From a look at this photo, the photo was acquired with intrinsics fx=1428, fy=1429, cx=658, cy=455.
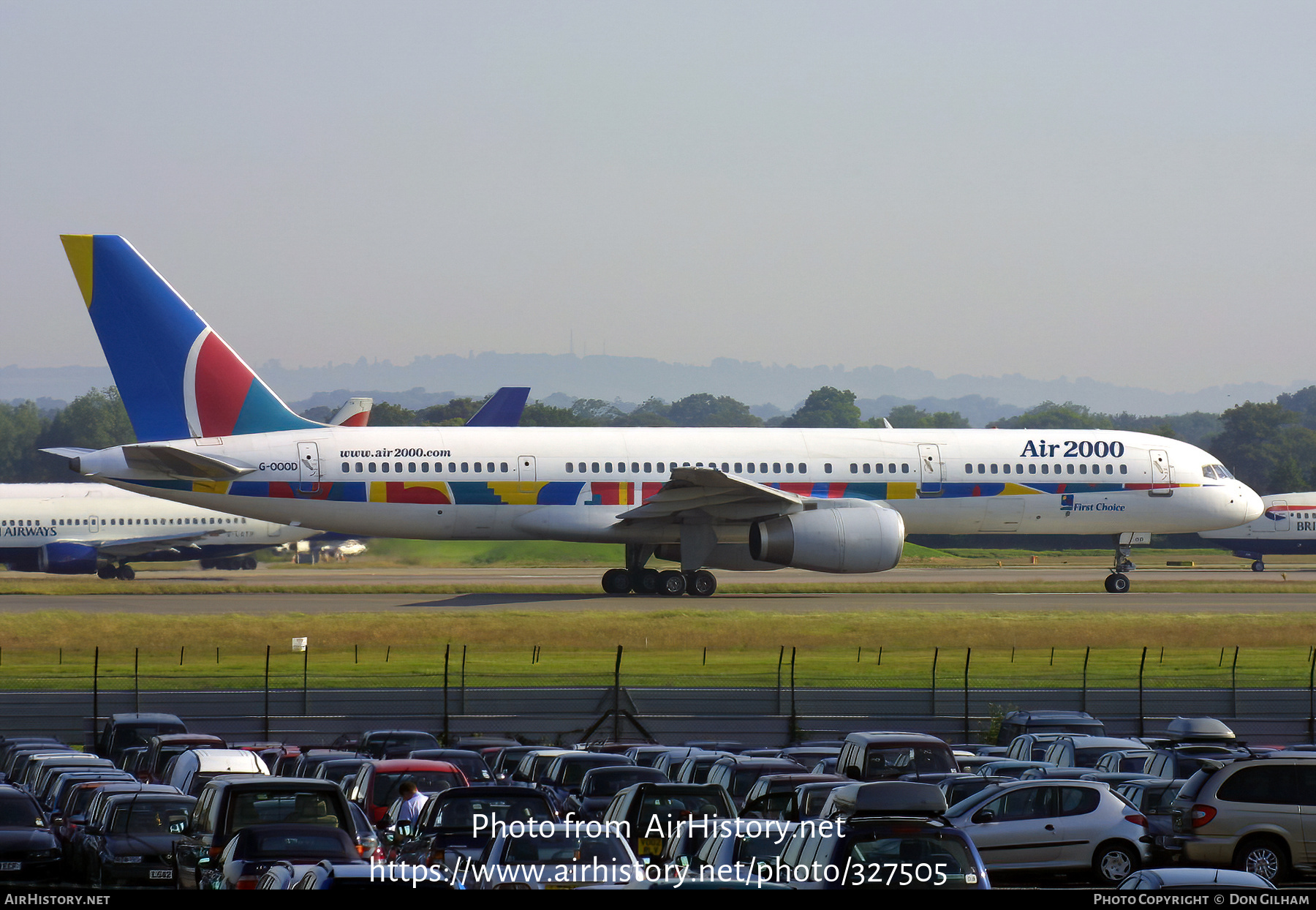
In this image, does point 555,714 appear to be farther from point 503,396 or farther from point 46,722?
point 503,396

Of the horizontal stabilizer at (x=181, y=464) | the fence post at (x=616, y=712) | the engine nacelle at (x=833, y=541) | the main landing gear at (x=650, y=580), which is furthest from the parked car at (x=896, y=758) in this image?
the horizontal stabilizer at (x=181, y=464)

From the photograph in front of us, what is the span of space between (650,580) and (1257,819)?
2762 cm

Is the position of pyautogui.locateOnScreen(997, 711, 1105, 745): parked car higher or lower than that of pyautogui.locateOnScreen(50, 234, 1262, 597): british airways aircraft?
lower

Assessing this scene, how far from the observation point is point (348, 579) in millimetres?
55688

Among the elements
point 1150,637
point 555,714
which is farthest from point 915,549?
point 555,714

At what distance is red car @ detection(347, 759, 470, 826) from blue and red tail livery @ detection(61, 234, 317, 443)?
24.3 meters

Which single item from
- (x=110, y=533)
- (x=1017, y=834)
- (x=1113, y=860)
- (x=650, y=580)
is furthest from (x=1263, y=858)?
(x=110, y=533)

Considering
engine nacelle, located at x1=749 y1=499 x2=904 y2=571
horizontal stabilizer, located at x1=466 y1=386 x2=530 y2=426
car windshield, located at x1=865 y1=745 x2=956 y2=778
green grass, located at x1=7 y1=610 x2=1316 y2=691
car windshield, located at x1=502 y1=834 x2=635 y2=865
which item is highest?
horizontal stabilizer, located at x1=466 y1=386 x2=530 y2=426

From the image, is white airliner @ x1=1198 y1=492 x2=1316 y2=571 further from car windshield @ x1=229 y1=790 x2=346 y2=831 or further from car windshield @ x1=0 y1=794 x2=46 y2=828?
car windshield @ x1=0 y1=794 x2=46 y2=828

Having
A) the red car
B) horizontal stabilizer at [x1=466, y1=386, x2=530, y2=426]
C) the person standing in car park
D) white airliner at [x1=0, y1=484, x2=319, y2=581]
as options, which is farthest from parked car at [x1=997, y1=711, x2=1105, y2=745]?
white airliner at [x1=0, y1=484, x2=319, y2=581]

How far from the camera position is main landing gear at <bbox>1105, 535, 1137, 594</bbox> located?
1719 inches

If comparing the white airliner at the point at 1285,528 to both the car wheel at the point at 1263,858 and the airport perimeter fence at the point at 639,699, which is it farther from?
the car wheel at the point at 1263,858

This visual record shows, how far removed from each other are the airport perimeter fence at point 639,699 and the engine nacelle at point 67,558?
37522 millimetres

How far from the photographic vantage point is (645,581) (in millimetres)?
40562
